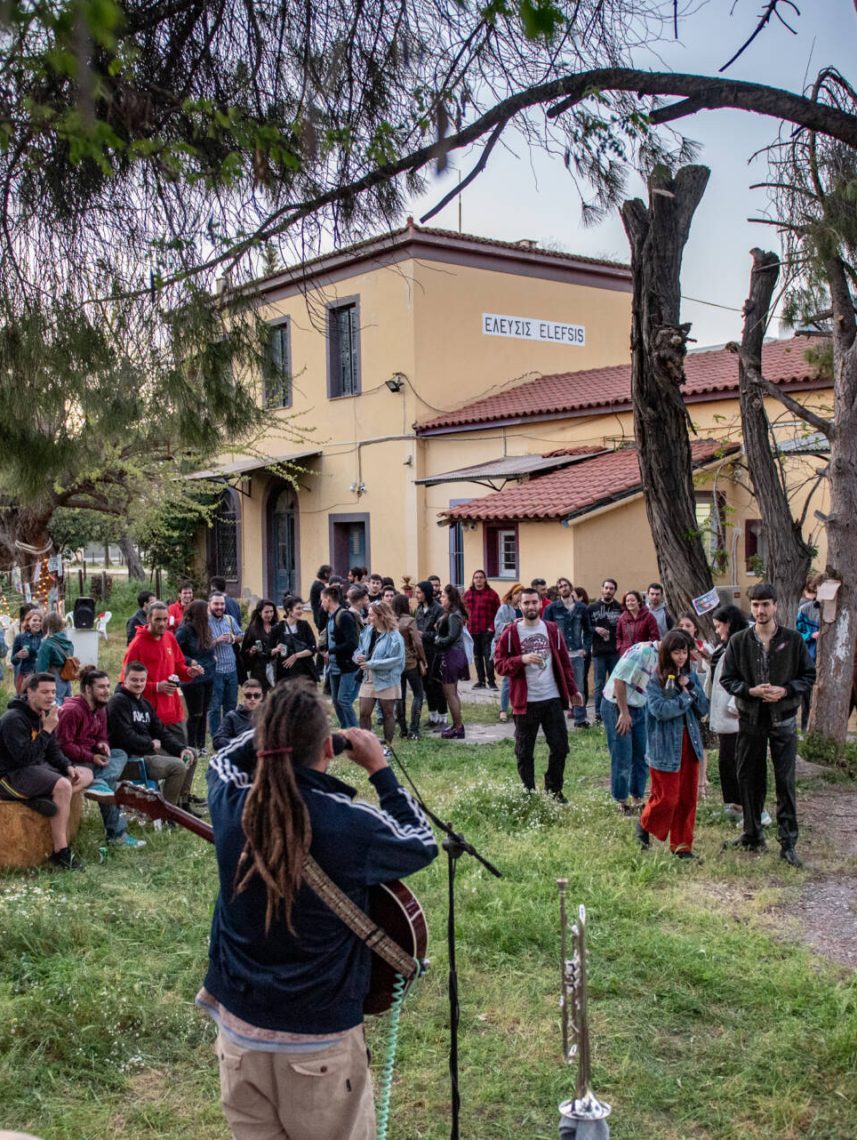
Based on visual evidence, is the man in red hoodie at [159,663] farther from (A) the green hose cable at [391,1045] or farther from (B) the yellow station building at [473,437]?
(B) the yellow station building at [473,437]

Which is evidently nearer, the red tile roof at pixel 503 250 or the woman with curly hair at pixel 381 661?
the woman with curly hair at pixel 381 661

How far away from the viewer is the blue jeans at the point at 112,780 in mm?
8008

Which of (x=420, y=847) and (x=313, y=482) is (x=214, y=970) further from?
(x=313, y=482)

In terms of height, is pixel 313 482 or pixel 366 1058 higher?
pixel 313 482

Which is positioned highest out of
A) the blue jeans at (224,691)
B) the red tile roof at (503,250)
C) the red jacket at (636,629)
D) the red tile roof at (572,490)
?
the red tile roof at (503,250)

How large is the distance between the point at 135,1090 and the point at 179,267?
11.3 ft

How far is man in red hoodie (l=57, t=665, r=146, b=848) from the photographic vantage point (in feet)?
26.3

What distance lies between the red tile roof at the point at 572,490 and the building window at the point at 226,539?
866cm

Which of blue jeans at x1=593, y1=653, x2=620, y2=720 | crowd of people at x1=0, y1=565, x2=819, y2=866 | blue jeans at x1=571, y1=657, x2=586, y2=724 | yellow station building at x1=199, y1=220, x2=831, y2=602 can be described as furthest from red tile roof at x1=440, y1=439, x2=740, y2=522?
crowd of people at x1=0, y1=565, x2=819, y2=866

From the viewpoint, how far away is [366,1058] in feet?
9.29

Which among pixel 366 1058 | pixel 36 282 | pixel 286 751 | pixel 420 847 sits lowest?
pixel 366 1058

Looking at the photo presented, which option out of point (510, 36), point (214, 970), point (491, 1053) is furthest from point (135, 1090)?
point (510, 36)

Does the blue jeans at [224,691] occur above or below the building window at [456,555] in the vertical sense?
below

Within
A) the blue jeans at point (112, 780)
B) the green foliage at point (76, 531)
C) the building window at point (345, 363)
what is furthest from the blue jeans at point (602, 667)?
the green foliage at point (76, 531)
